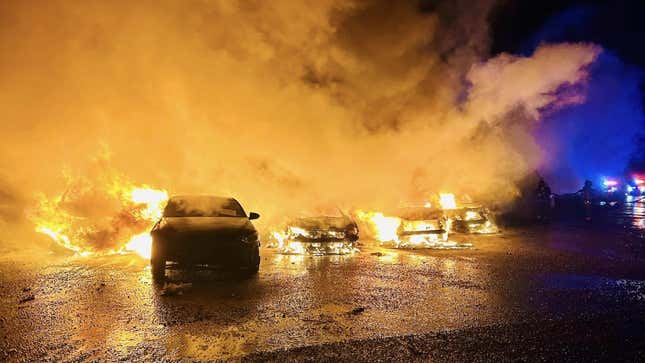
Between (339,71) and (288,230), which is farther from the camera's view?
(339,71)

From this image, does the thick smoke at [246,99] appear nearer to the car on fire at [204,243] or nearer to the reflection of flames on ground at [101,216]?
the reflection of flames on ground at [101,216]

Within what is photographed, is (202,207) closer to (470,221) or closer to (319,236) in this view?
(319,236)

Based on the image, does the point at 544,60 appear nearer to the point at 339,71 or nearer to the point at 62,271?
the point at 339,71

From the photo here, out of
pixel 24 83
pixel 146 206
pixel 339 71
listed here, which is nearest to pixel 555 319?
pixel 146 206

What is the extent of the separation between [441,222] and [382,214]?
1.74 m

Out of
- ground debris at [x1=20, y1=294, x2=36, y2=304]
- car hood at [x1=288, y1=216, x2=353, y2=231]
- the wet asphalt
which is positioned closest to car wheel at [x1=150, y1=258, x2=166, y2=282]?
the wet asphalt

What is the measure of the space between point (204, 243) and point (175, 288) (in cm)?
106

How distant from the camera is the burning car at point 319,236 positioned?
1061cm

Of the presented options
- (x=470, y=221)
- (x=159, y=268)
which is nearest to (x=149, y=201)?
(x=159, y=268)

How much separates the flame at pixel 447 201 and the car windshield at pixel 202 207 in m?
9.15

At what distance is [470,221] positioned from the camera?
1490 cm

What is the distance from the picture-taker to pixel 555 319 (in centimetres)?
494

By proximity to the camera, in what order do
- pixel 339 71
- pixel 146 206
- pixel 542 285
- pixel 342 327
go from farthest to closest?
pixel 339 71 < pixel 146 206 < pixel 542 285 < pixel 342 327

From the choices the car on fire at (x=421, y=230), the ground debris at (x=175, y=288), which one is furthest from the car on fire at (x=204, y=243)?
the car on fire at (x=421, y=230)
